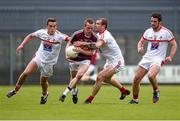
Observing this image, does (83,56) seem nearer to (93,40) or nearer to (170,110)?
(93,40)

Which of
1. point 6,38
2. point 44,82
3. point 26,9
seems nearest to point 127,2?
point 26,9

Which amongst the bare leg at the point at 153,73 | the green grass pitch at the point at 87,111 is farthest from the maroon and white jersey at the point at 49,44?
A: the bare leg at the point at 153,73

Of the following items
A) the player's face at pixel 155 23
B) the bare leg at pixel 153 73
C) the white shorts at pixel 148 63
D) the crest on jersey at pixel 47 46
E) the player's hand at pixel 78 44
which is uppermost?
the player's face at pixel 155 23

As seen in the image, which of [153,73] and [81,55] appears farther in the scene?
[81,55]

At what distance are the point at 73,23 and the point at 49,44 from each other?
69.4ft

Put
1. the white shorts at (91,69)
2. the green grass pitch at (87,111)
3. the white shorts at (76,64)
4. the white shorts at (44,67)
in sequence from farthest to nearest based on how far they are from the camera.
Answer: the white shorts at (91,69) → the white shorts at (44,67) → the white shorts at (76,64) → the green grass pitch at (87,111)

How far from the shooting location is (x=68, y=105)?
690 inches

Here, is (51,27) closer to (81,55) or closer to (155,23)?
(81,55)

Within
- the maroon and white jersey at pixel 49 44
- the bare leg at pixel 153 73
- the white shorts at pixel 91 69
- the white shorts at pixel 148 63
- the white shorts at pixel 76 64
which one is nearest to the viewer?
the bare leg at pixel 153 73

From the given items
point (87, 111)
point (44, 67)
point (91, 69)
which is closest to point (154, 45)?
point (44, 67)

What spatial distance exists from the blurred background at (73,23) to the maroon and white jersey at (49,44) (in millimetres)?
14612

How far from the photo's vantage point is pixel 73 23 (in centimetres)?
3972

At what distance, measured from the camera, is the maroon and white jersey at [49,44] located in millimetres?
18516

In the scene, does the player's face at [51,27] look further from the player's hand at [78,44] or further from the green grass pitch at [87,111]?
the green grass pitch at [87,111]
